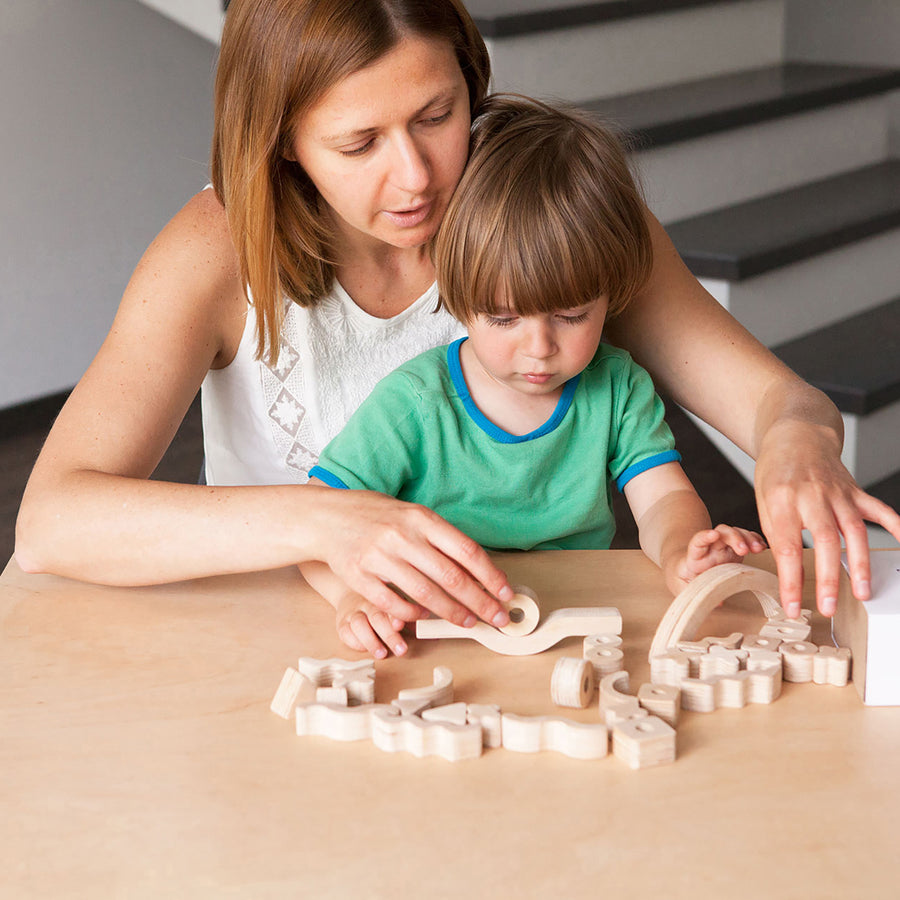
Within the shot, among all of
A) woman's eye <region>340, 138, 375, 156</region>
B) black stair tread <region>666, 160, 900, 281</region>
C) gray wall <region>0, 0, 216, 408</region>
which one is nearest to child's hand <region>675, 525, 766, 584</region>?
woman's eye <region>340, 138, 375, 156</region>

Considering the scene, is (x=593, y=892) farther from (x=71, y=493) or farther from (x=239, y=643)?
(x=71, y=493)

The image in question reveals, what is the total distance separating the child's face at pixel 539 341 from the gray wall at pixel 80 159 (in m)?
2.32

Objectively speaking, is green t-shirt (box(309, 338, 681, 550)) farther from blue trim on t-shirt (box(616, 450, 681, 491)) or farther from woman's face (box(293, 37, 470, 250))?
woman's face (box(293, 37, 470, 250))

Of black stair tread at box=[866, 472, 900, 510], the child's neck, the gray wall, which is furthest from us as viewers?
the gray wall

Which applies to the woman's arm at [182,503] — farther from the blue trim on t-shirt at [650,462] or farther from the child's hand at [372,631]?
the blue trim on t-shirt at [650,462]

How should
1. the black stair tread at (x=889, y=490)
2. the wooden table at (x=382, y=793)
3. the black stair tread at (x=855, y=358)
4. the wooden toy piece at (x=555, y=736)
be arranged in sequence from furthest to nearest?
the black stair tread at (x=889, y=490), the black stair tread at (x=855, y=358), the wooden toy piece at (x=555, y=736), the wooden table at (x=382, y=793)

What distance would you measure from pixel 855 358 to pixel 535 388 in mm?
1503

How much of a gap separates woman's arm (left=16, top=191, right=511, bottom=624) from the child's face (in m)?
0.21

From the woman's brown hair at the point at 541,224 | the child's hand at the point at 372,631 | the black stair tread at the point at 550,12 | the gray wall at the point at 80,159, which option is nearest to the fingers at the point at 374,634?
the child's hand at the point at 372,631

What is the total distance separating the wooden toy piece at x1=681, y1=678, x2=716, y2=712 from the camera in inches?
31.9

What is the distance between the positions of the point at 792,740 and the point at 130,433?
0.68 meters

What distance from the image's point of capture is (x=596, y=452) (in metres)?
1.20

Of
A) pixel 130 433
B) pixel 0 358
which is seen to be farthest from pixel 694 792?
pixel 0 358

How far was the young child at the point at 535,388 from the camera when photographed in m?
1.05
